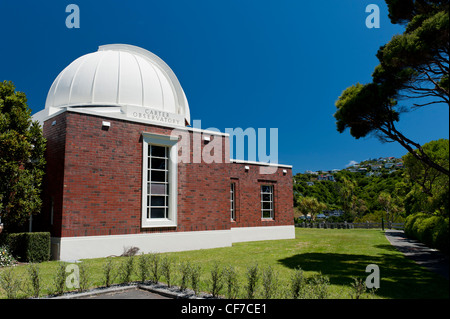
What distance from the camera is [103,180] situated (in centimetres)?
1209

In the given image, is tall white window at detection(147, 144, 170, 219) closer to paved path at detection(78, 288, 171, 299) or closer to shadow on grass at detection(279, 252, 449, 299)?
shadow on grass at detection(279, 252, 449, 299)

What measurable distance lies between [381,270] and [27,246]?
423 inches

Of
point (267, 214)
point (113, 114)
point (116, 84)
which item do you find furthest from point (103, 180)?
point (267, 214)

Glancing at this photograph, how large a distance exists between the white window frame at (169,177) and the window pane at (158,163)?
0.26 meters

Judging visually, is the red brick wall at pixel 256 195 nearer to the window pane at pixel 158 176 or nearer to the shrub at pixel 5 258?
the window pane at pixel 158 176

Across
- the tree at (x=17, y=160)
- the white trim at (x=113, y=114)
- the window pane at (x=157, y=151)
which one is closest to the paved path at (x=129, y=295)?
the tree at (x=17, y=160)

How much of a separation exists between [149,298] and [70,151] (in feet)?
25.2

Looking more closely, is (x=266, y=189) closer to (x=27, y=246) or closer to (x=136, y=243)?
(x=136, y=243)

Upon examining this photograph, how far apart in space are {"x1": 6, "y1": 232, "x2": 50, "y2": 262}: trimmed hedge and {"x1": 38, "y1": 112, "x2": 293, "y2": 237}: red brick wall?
0.60 metres

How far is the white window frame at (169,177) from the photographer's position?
13109 mm

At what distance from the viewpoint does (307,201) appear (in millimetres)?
38656

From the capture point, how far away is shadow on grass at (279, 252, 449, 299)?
17.8 feet
